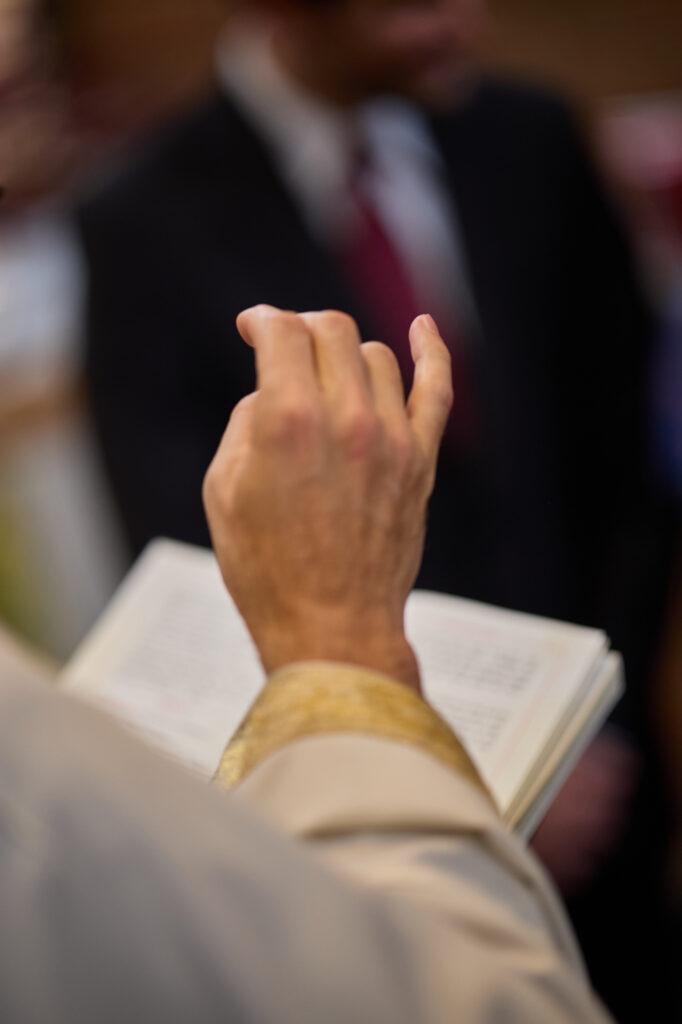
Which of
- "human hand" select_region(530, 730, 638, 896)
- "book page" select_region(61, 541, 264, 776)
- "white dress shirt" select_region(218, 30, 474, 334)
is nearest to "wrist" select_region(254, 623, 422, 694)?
"book page" select_region(61, 541, 264, 776)

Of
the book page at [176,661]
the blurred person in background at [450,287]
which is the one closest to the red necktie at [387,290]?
the blurred person in background at [450,287]

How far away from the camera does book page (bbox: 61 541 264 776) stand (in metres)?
0.43

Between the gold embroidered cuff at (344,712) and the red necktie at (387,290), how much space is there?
0.30 ft

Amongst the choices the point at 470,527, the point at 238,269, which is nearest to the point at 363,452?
the point at 470,527

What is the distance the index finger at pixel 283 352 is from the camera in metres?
0.29

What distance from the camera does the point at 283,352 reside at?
0.98 feet

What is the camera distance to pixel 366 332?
345mm

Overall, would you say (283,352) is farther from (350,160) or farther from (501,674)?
(350,160)

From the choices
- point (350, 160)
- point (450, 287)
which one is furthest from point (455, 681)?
point (350, 160)

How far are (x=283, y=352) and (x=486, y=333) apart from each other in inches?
15.0

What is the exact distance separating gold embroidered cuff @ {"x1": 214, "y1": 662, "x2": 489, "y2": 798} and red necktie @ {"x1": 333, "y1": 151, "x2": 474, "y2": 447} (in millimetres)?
90

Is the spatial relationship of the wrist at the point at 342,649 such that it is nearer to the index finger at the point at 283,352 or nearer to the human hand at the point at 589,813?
the index finger at the point at 283,352

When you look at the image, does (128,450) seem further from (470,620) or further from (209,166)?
(470,620)

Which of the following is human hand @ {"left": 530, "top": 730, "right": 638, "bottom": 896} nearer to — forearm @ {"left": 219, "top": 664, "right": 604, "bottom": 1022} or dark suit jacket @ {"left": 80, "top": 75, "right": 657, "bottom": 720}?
dark suit jacket @ {"left": 80, "top": 75, "right": 657, "bottom": 720}
